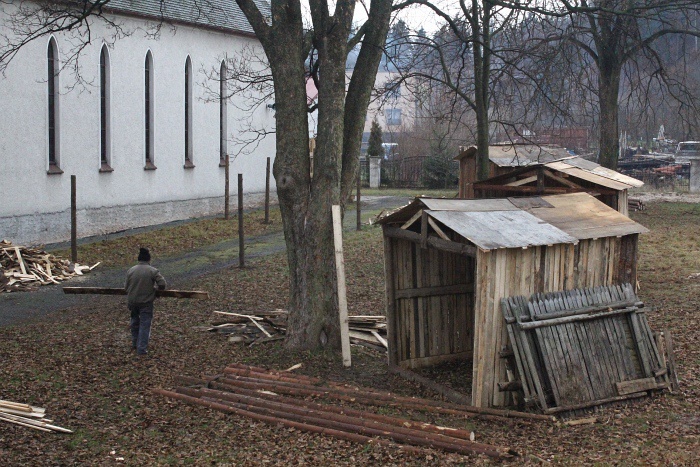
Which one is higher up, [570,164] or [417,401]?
[570,164]

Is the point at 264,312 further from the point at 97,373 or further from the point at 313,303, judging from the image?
the point at 97,373

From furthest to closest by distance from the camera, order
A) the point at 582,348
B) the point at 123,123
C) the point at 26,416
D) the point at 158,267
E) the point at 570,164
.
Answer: the point at 123,123, the point at 158,267, the point at 570,164, the point at 582,348, the point at 26,416

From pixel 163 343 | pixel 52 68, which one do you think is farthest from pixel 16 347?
pixel 52 68

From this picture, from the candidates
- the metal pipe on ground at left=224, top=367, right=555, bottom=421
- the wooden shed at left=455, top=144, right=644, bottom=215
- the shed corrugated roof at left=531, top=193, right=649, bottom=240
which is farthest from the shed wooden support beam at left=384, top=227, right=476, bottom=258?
the wooden shed at left=455, top=144, right=644, bottom=215

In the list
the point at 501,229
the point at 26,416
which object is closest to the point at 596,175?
the point at 501,229

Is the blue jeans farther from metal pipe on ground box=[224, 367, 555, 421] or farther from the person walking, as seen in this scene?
metal pipe on ground box=[224, 367, 555, 421]

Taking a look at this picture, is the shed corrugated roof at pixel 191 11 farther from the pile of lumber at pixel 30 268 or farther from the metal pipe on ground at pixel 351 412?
the metal pipe on ground at pixel 351 412

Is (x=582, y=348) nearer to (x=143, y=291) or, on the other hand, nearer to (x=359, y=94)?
(x=359, y=94)

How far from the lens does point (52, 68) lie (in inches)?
917

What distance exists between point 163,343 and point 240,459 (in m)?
5.28

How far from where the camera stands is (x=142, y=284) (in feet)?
37.3

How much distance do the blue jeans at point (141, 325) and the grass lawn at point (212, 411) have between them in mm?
259

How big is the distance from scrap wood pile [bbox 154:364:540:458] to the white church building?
34.8 feet

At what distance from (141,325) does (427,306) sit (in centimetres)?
414
